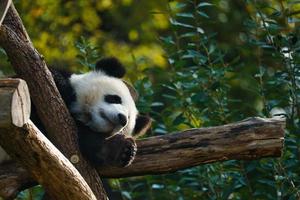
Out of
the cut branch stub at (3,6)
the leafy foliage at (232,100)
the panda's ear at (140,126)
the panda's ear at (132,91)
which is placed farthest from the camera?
the leafy foliage at (232,100)

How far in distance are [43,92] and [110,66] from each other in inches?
39.2

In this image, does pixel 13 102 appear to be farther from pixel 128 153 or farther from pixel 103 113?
pixel 103 113

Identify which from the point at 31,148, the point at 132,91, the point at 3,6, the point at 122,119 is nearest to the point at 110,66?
the point at 132,91

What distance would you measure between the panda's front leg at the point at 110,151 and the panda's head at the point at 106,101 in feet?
0.63

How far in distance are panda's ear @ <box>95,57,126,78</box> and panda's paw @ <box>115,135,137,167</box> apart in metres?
0.85

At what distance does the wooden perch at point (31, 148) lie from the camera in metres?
3.84

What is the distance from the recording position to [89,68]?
6.52m

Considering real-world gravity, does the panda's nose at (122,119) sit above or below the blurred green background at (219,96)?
above

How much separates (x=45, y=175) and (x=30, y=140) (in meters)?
0.33

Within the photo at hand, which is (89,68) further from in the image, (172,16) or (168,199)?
(168,199)

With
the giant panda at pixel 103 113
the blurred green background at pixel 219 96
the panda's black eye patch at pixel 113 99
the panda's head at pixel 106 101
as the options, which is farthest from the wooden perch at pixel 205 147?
the blurred green background at pixel 219 96

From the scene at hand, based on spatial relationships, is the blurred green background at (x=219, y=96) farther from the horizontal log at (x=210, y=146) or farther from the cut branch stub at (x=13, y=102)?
the cut branch stub at (x=13, y=102)

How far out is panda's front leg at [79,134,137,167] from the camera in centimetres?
506

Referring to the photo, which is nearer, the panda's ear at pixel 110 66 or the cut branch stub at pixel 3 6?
the cut branch stub at pixel 3 6
